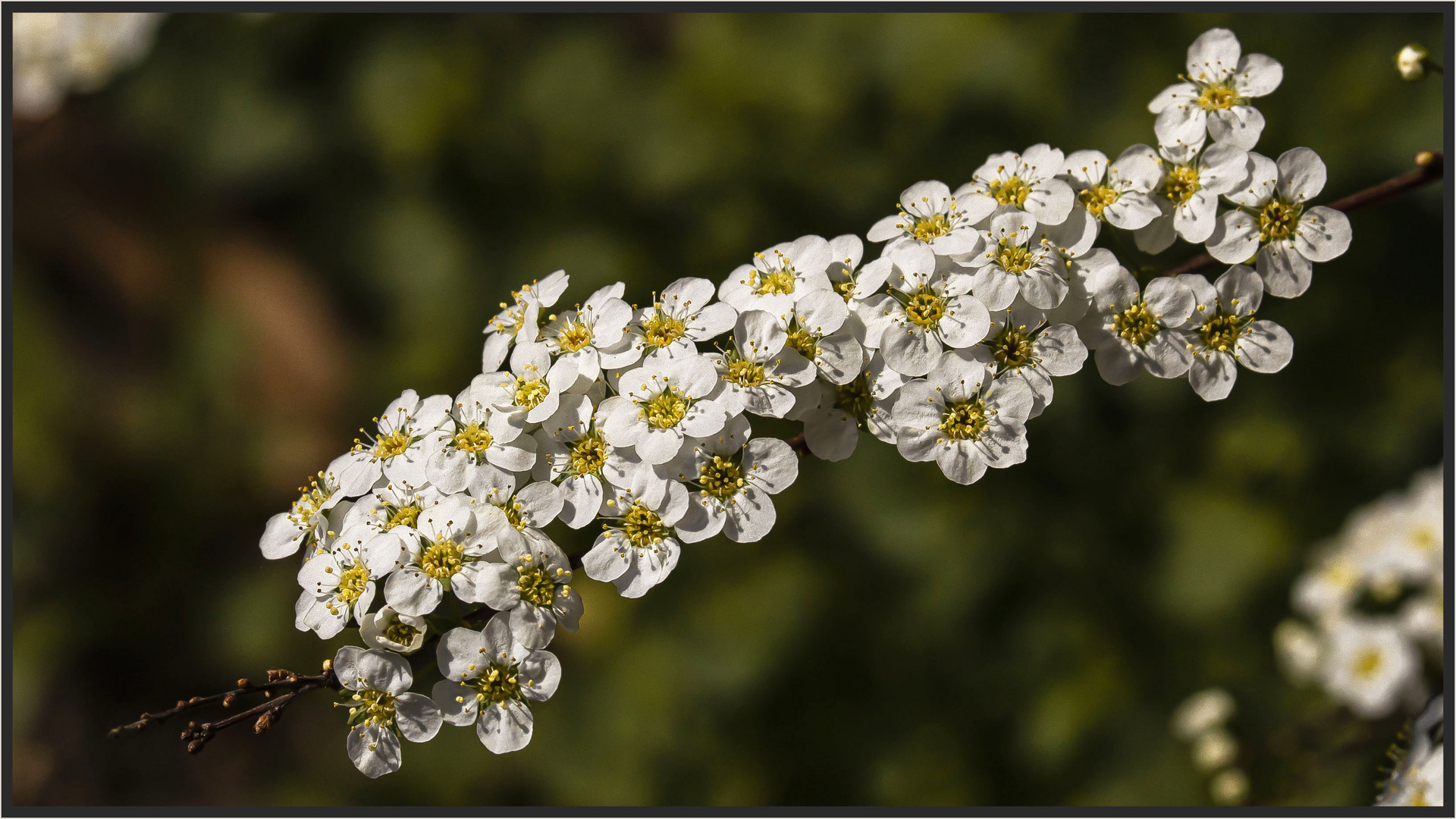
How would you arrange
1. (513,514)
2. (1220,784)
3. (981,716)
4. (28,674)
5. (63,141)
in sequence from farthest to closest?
(63,141), (28,674), (981,716), (1220,784), (513,514)

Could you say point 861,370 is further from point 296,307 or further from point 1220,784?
point 296,307

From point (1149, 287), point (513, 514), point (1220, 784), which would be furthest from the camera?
point (1220, 784)

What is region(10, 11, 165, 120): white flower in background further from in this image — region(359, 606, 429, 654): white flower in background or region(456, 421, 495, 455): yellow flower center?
region(359, 606, 429, 654): white flower in background

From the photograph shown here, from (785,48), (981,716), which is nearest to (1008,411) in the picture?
(981,716)

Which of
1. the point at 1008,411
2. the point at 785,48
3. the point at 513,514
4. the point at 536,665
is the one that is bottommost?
the point at 536,665

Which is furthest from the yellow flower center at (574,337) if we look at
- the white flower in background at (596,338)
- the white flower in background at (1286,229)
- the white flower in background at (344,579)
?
the white flower in background at (1286,229)

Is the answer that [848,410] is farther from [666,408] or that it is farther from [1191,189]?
[1191,189]

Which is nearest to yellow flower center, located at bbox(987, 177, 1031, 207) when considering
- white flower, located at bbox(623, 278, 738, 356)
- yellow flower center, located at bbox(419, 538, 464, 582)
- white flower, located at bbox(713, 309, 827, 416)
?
white flower, located at bbox(713, 309, 827, 416)
